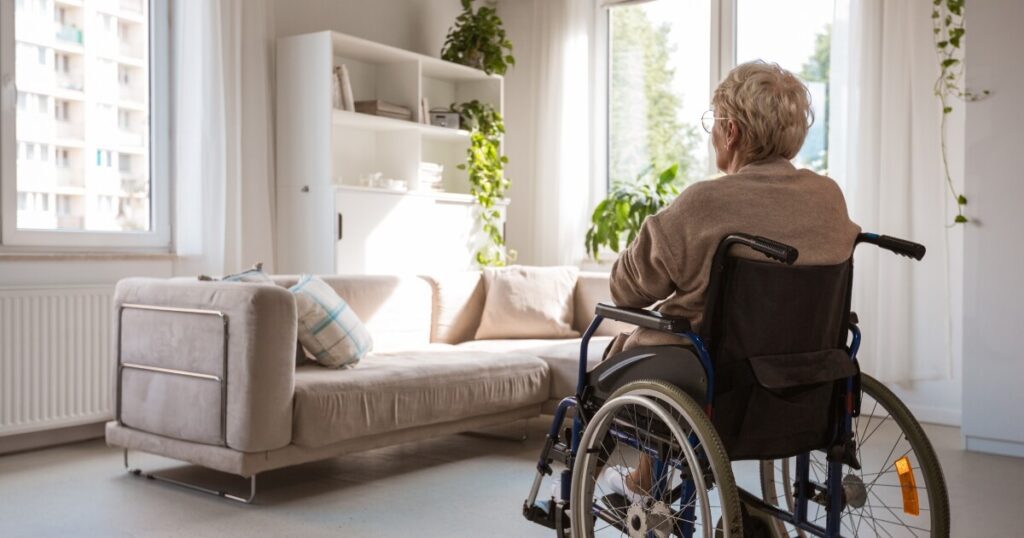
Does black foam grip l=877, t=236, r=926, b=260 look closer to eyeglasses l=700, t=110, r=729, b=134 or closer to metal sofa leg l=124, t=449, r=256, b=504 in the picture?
eyeglasses l=700, t=110, r=729, b=134

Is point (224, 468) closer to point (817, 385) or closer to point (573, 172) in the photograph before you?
point (817, 385)

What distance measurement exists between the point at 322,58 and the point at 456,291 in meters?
1.27

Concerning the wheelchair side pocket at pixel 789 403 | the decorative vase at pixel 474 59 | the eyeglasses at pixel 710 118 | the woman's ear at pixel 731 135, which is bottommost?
the wheelchair side pocket at pixel 789 403

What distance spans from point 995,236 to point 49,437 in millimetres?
3906

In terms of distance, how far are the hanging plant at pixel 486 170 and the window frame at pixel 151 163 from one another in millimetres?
1658

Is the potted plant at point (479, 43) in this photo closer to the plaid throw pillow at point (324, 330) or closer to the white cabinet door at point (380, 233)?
the white cabinet door at point (380, 233)

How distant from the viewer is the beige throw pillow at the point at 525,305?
4.55 m

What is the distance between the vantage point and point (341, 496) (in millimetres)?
3137

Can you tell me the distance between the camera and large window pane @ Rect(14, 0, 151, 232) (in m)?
3.93

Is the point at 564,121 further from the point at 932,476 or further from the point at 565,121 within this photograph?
the point at 932,476

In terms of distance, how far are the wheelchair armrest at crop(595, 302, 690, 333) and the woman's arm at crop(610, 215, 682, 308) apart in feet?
0.10

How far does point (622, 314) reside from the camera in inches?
77.9

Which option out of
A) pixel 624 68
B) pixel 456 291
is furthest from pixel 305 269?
pixel 624 68

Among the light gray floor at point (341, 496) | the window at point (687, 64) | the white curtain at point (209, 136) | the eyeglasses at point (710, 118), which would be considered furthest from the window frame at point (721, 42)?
the eyeglasses at point (710, 118)
